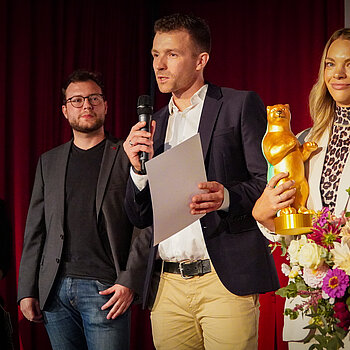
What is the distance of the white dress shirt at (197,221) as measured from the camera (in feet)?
7.73

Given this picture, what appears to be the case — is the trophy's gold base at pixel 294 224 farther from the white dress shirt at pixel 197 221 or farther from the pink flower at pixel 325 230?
the white dress shirt at pixel 197 221

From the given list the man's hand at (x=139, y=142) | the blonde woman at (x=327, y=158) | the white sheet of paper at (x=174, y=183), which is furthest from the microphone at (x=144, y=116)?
the blonde woman at (x=327, y=158)

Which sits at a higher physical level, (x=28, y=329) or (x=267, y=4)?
(x=267, y=4)

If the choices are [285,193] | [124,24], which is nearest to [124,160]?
[285,193]

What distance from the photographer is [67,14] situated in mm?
4441

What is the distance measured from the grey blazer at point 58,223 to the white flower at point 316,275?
1216mm

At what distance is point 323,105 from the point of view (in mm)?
2068

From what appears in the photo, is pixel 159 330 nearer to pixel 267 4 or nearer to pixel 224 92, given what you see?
pixel 224 92

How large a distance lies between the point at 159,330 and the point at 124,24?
2.90 meters

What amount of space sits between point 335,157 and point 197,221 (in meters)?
0.64

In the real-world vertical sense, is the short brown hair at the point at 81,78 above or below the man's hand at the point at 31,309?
above

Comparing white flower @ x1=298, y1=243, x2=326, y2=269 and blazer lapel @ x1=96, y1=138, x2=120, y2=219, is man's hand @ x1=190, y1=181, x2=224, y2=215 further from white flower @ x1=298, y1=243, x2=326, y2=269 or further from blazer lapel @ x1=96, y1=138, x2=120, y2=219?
blazer lapel @ x1=96, y1=138, x2=120, y2=219

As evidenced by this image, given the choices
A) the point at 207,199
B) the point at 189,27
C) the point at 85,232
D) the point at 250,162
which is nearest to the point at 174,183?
the point at 207,199

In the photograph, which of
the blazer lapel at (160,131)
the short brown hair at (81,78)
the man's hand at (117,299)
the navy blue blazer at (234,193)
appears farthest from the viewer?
the short brown hair at (81,78)
